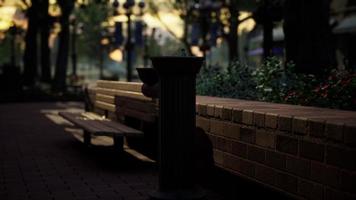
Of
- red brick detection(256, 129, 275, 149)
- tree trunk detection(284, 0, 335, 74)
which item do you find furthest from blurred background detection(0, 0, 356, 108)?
red brick detection(256, 129, 275, 149)

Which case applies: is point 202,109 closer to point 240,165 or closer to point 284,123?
point 240,165

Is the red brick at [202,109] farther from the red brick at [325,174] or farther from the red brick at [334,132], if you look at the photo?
the red brick at [334,132]

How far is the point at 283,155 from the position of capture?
13.9 ft

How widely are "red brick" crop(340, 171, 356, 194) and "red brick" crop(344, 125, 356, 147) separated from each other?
0.18 metres

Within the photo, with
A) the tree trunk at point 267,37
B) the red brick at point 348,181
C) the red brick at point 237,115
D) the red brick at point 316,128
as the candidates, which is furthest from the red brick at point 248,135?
the tree trunk at point 267,37

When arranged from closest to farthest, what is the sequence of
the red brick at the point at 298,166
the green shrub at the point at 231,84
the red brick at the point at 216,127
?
the red brick at the point at 298,166
the red brick at the point at 216,127
the green shrub at the point at 231,84

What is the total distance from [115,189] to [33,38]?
2786cm

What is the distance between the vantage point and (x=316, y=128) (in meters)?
3.81

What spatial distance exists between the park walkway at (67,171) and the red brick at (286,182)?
143cm

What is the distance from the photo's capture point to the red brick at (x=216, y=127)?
17.9 ft

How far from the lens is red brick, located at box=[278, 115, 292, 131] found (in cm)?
416

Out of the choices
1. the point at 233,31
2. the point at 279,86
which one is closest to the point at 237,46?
the point at 233,31

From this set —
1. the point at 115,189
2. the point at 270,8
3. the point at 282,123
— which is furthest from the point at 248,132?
the point at 270,8

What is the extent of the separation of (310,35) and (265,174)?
20.1 feet
